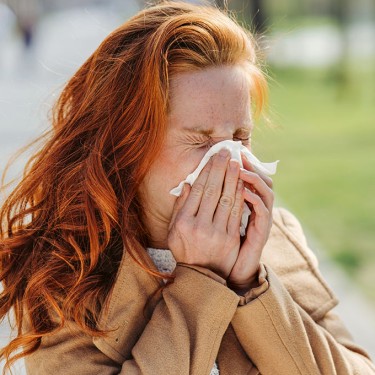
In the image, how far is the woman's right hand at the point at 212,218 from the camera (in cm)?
238

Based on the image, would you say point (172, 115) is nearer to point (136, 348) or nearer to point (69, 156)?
point (69, 156)

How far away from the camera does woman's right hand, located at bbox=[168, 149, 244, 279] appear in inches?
93.7

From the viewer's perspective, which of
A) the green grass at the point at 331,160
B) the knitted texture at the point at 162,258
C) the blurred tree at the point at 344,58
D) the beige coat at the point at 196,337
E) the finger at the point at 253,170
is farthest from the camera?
the blurred tree at the point at 344,58

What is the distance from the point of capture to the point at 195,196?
94.0 inches

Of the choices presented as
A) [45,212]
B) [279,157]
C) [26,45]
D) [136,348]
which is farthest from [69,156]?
[26,45]

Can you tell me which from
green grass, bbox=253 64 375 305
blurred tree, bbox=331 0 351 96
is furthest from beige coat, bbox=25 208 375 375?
blurred tree, bbox=331 0 351 96

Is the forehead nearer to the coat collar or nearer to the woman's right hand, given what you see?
the woman's right hand

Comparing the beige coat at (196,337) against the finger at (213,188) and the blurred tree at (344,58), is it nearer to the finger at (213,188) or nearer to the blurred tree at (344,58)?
the finger at (213,188)

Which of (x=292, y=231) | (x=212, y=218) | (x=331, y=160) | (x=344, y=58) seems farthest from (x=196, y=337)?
(x=344, y=58)

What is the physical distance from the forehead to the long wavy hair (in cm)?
3

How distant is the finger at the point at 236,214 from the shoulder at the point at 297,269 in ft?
1.19

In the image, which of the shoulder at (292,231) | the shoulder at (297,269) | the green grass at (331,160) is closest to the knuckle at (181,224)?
the shoulder at (297,269)

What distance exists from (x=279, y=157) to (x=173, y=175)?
9228mm

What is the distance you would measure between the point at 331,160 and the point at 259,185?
9533 mm
